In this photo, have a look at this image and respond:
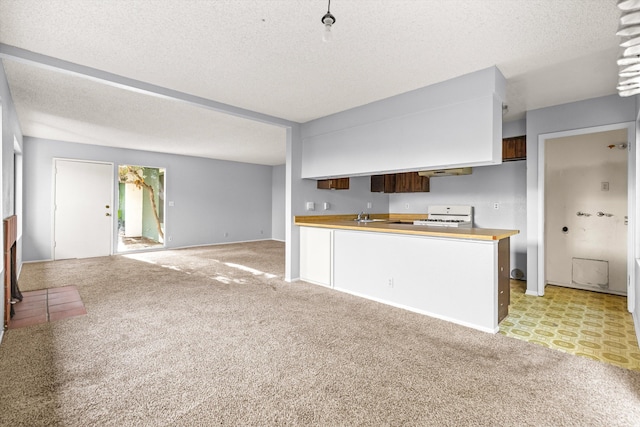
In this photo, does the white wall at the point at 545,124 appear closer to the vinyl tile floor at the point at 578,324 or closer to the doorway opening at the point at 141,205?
the vinyl tile floor at the point at 578,324

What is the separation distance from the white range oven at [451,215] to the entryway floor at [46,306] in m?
4.71

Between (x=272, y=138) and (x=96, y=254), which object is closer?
(x=272, y=138)

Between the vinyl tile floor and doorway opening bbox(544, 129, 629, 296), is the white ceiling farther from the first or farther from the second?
the vinyl tile floor

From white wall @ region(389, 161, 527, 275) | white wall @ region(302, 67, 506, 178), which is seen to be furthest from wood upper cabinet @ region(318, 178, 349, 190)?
white wall @ region(389, 161, 527, 275)

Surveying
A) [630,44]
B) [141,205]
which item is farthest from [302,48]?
[141,205]

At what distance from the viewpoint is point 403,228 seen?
11.7 feet

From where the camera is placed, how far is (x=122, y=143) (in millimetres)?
6680

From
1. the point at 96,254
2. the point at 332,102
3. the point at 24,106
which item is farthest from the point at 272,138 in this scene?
the point at 96,254

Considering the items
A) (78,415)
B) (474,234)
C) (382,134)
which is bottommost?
(78,415)

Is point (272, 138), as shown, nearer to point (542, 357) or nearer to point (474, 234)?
point (474, 234)

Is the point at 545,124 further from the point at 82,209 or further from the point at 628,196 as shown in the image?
the point at 82,209

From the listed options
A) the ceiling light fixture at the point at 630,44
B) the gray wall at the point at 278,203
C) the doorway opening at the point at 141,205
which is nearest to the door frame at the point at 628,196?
the ceiling light fixture at the point at 630,44

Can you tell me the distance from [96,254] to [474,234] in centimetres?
760

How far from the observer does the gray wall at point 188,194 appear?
243 inches
